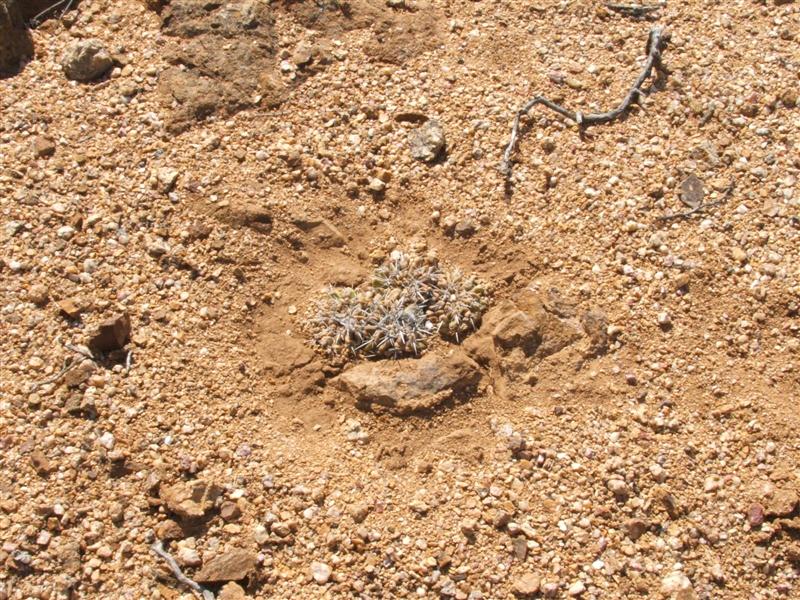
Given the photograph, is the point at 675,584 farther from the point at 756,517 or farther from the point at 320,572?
the point at 320,572

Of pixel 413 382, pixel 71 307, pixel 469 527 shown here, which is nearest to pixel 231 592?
pixel 469 527

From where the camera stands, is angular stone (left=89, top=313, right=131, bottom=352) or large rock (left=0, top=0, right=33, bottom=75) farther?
large rock (left=0, top=0, right=33, bottom=75)

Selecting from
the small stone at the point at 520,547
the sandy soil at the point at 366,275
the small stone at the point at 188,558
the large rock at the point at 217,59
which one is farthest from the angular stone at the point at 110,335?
the small stone at the point at 520,547

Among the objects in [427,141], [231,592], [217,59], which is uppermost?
[217,59]

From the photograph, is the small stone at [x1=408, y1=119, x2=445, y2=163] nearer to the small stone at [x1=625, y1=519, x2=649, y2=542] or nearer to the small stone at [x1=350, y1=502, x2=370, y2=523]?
the small stone at [x1=350, y1=502, x2=370, y2=523]

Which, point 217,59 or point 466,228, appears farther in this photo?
point 217,59

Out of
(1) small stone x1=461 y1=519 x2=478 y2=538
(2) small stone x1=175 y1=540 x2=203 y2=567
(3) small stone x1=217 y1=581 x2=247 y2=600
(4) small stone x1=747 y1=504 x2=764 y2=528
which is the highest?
(4) small stone x1=747 y1=504 x2=764 y2=528

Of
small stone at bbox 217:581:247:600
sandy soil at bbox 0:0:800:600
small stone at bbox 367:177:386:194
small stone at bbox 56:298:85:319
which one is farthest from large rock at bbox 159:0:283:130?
small stone at bbox 217:581:247:600

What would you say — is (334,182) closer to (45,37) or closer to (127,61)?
(127,61)
